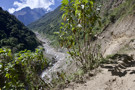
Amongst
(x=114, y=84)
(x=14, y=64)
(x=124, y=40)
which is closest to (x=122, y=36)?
(x=124, y=40)

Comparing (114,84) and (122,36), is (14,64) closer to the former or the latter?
(114,84)

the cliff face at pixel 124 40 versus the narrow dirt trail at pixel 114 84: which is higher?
the cliff face at pixel 124 40

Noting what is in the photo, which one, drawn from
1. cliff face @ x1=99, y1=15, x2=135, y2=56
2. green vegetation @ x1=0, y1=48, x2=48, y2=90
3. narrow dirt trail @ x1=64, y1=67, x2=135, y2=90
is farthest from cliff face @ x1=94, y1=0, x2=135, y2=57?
green vegetation @ x1=0, y1=48, x2=48, y2=90

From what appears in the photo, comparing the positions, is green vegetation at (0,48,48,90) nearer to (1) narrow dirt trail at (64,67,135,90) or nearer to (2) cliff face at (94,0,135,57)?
(1) narrow dirt trail at (64,67,135,90)

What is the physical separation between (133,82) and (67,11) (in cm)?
311

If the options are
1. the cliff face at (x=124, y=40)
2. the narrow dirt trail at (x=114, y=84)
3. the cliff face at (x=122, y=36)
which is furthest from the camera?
the cliff face at (x=122, y=36)

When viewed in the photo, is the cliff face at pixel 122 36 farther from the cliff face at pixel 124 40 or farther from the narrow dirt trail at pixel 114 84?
the narrow dirt trail at pixel 114 84

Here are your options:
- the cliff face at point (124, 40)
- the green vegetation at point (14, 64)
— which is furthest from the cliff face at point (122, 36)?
the green vegetation at point (14, 64)

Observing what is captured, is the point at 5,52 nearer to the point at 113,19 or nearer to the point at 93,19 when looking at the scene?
the point at 93,19

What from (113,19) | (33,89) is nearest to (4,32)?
(113,19)

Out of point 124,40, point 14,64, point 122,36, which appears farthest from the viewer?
point 122,36

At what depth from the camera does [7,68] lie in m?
2.56

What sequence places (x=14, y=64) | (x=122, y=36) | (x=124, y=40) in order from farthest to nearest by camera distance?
(x=122, y=36), (x=124, y=40), (x=14, y=64)

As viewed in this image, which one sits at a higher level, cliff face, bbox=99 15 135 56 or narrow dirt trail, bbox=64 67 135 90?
cliff face, bbox=99 15 135 56
